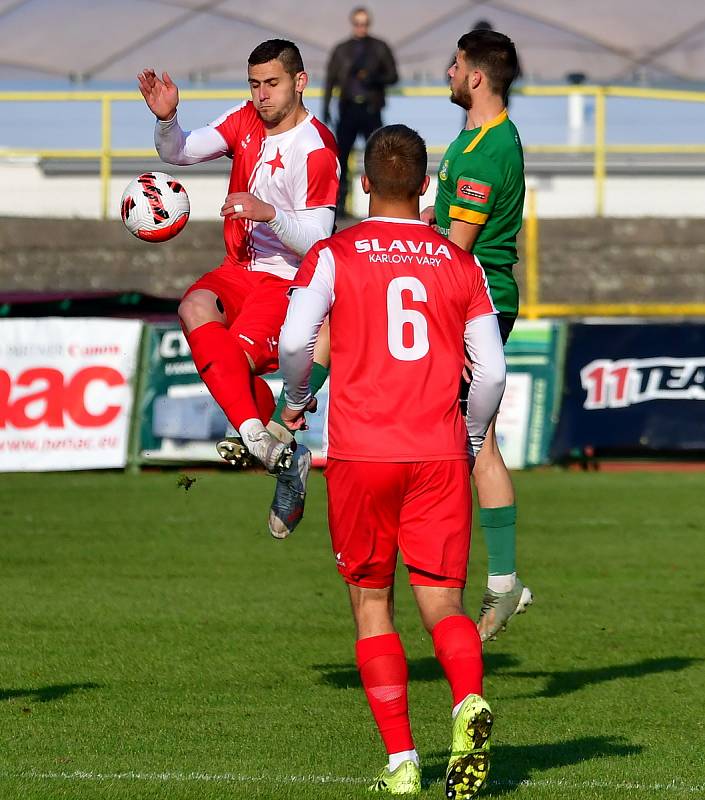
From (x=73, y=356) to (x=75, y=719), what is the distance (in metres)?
9.16

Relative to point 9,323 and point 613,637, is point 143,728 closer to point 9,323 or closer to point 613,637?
point 613,637

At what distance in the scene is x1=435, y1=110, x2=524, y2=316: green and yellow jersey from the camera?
739cm

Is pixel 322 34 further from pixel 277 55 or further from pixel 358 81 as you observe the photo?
pixel 277 55

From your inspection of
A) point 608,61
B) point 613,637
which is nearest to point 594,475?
point 613,637

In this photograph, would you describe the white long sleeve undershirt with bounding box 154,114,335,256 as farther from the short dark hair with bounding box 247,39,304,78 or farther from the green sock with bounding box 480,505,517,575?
the green sock with bounding box 480,505,517,575

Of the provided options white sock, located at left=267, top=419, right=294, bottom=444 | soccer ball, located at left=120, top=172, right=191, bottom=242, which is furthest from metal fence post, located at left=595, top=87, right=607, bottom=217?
white sock, located at left=267, top=419, right=294, bottom=444

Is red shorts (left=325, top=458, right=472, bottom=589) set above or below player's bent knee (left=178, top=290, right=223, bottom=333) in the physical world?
below

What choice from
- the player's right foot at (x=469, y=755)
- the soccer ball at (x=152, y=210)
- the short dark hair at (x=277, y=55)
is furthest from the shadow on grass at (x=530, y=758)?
the short dark hair at (x=277, y=55)

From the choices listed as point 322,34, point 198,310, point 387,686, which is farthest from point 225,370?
point 322,34

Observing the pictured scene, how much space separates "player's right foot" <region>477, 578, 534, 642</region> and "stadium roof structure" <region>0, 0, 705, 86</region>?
25.8m

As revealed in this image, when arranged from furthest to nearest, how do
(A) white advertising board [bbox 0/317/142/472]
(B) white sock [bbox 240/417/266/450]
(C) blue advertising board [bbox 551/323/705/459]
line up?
(C) blue advertising board [bbox 551/323/705/459]
(A) white advertising board [bbox 0/317/142/472]
(B) white sock [bbox 240/417/266/450]

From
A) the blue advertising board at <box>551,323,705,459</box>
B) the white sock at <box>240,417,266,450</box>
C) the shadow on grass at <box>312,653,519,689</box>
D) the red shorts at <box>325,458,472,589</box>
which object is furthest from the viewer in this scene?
the blue advertising board at <box>551,323,705,459</box>

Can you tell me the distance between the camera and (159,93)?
7.74 metres

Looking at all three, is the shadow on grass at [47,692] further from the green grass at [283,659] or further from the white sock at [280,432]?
the white sock at [280,432]
